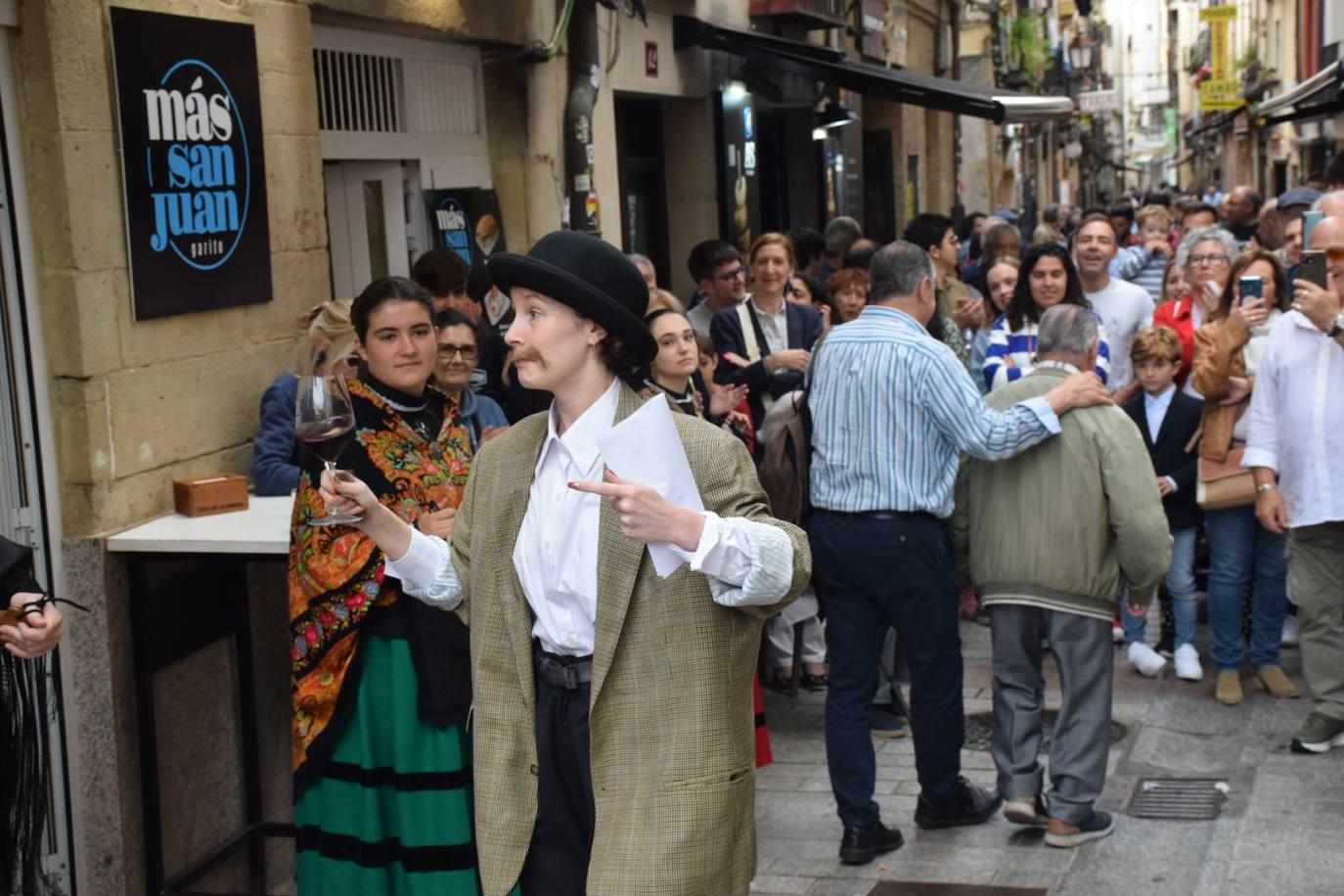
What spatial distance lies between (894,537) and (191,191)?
2620 mm

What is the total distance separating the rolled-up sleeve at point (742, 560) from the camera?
3.09 metres

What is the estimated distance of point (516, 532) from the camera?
350 cm

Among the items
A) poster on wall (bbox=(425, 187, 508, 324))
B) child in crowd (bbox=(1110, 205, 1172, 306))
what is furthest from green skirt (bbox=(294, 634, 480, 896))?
child in crowd (bbox=(1110, 205, 1172, 306))

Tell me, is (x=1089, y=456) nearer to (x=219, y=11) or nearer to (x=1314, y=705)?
(x=1314, y=705)

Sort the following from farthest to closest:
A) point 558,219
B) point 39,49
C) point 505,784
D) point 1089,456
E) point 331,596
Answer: point 558,219
point 1089,456
point 39,49
point 331,596
point 505,784

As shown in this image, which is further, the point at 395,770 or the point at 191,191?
the point at 191,191

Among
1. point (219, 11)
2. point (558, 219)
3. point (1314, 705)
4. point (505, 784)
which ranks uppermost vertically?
point (219, 11)

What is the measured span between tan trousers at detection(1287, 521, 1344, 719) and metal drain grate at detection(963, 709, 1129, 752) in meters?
0.86

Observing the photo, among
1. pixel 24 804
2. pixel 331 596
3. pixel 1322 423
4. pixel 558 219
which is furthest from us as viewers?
pixel 558 219

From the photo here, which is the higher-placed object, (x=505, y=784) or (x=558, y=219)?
(x=558, y=219)

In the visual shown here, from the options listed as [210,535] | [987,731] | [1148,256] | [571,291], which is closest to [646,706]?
[571,291]

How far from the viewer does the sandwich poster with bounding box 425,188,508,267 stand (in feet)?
27.3

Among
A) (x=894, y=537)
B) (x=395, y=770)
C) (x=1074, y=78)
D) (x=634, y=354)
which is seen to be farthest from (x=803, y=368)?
(x=1074, y=78)

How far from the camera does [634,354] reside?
3.47 meters
